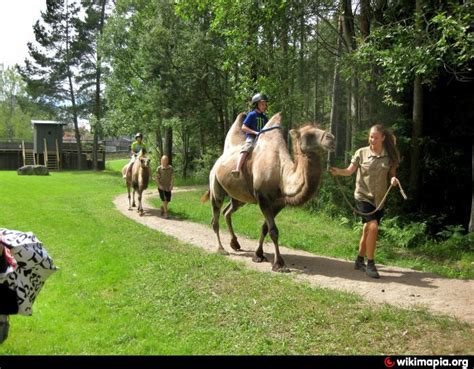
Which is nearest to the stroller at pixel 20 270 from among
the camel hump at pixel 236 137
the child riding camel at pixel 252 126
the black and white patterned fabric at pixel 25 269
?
the black and white patterned fabric at pixel 25 269

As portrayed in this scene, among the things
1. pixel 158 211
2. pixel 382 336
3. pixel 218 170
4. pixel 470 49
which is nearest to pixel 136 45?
pixel 158 211

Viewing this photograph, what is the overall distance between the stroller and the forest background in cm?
454

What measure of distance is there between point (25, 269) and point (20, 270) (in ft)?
0.18

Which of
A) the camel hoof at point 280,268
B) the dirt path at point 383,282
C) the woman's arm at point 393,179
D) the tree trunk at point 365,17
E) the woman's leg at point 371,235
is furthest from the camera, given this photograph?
the tree trunk at point 365,17

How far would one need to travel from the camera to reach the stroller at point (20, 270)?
13.4 feet

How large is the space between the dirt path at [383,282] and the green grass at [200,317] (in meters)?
0.38

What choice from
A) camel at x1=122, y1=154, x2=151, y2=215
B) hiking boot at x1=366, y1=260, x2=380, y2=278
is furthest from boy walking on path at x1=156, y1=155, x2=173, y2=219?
hiking boot at x1=366, y1=260, x2=380, y2=278

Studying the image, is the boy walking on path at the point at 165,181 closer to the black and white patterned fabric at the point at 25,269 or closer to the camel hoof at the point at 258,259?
the camel hoof at the point at 258,259

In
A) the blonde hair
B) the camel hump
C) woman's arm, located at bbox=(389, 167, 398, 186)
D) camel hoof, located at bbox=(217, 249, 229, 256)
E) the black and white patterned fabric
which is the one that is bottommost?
camel hoof, located at bbox=(217, 249, 229, 256)

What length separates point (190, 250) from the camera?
9.02 metres

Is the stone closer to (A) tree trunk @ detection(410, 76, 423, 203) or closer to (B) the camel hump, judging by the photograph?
(B) the camel hump
